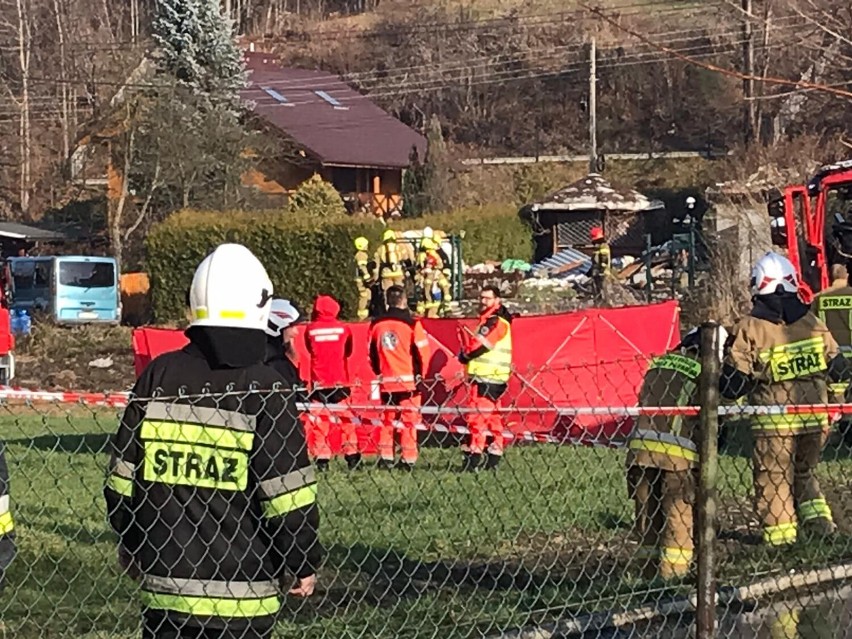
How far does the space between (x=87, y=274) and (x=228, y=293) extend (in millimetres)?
26954

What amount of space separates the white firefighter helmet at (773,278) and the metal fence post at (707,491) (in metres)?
3.66

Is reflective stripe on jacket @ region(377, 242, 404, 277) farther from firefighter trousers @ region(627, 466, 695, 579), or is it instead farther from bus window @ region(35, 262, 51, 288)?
firefighter trousers @ region(627, 466, 695, 579)

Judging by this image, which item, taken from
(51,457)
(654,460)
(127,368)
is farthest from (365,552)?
(127,368)

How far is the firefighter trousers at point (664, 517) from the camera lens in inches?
275

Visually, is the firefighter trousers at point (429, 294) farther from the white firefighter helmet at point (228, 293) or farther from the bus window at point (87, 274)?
the white firefighter helmet at point (228, 293)

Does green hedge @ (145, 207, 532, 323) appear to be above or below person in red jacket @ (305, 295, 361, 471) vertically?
below

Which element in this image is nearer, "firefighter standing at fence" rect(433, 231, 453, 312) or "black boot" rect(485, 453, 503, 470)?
"black boot" rect(485, 453, 503, 470)

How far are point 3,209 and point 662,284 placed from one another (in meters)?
27.8

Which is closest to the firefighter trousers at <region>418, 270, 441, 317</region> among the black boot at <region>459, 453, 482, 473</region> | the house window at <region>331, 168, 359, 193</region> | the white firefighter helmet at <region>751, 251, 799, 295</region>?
the black boot at <region>459, 453, 482, 473</region>

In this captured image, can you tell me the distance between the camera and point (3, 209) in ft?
159

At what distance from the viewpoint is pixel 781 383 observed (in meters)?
8.00

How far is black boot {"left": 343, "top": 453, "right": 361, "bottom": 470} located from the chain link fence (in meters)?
0.29

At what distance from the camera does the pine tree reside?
39.8 m

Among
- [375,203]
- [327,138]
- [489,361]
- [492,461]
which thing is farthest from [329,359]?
[375,203]
